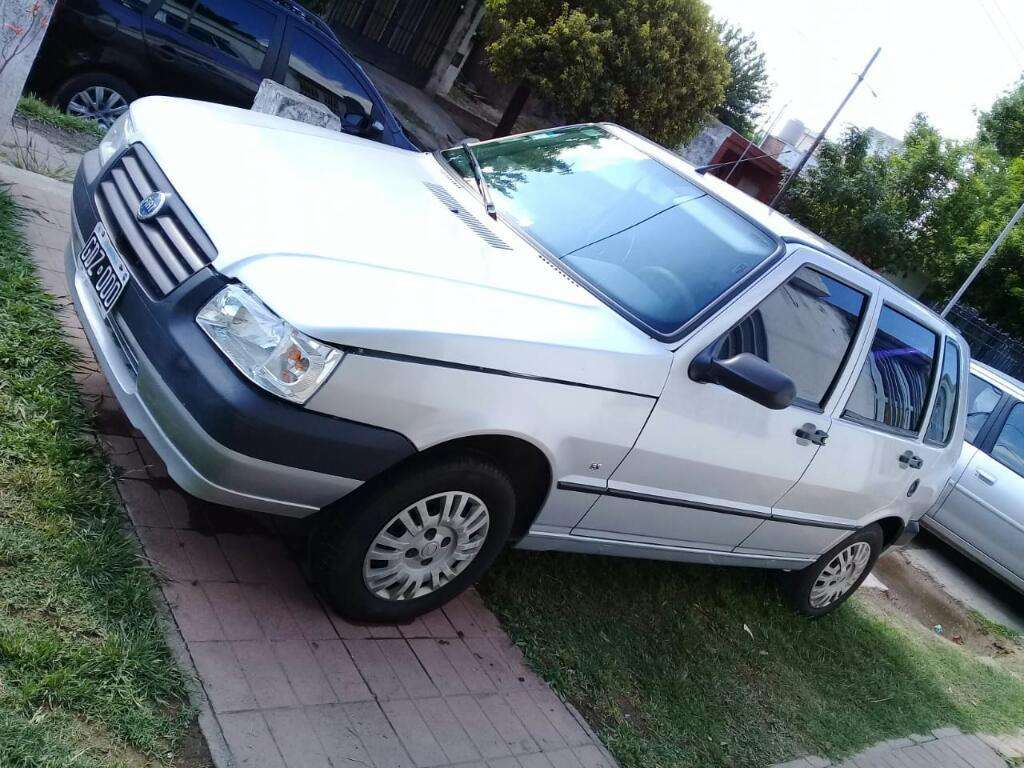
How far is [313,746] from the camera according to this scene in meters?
2.77

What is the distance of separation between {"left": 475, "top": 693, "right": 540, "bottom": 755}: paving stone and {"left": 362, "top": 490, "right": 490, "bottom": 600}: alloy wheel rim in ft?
1.52

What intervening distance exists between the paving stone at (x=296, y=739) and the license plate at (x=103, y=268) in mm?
1479

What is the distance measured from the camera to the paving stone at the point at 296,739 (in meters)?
2.70

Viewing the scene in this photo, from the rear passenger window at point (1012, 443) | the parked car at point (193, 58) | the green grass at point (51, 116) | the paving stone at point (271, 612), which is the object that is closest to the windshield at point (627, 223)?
the paving stone at point (271, 612)

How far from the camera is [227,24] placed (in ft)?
26.0

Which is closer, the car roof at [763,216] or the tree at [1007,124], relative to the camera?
the car roof at [763,216]

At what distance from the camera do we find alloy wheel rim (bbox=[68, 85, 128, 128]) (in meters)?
7.46

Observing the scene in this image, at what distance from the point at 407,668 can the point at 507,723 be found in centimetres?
43

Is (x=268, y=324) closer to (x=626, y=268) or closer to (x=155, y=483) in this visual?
(x=155, y=483)

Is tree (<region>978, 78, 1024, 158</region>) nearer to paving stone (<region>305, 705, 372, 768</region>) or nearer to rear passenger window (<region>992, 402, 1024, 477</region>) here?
rear passenger window (<region>992, 402, 1024, 477</region>)

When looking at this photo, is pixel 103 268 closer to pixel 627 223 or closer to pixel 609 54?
pixel 627 223

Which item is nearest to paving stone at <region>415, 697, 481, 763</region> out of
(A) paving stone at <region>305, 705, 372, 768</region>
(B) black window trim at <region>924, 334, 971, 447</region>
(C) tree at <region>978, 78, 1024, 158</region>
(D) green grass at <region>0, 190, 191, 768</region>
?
(A) paving stone at <region>305, 705, 372, 768</region>

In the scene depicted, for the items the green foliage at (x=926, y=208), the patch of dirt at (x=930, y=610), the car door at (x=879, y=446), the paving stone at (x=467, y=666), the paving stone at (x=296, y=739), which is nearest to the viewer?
the paving stone at (x=296, y=739)

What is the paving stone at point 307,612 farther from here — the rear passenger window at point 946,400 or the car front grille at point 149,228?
the rear passenger window at point 946,400
